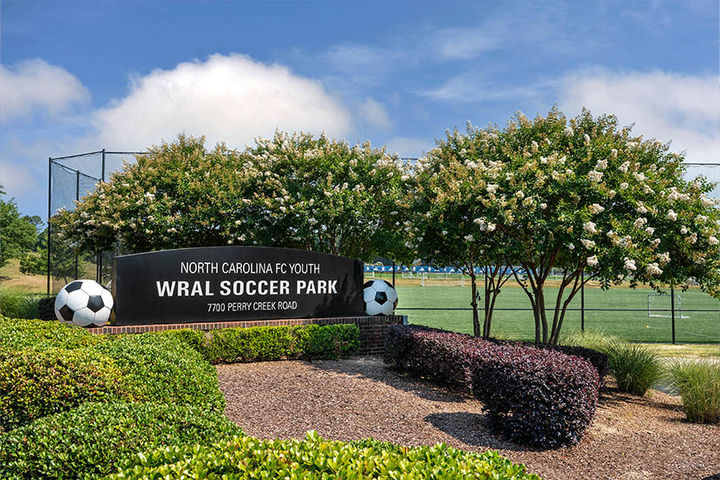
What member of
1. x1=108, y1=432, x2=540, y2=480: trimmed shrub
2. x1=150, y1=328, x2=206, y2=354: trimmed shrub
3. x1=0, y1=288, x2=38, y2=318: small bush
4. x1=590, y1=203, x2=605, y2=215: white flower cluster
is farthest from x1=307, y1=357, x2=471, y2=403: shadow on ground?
x1=0, y1=288, x2=38, y2=318: small bush

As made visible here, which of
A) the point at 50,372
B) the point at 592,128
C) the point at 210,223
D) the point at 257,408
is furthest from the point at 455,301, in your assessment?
the point at 50,372

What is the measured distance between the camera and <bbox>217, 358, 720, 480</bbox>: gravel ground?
5480 mm

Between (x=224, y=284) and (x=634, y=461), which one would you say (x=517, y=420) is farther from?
(x=224, y=284)

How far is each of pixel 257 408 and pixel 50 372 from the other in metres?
2.58

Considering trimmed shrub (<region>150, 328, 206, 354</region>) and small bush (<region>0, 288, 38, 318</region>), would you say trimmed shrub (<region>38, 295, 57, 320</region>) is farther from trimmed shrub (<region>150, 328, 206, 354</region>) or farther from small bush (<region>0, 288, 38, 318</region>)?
trimmed shrub (<region>150, 328, 206, 354</region>)

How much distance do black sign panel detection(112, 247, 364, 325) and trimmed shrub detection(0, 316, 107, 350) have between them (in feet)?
7.68

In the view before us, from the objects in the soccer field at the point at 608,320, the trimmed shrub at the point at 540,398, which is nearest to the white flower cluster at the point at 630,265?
the trimmed shrub at the point at 540,398

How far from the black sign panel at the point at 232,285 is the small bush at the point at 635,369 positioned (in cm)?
502

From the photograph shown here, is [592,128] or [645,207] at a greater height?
[592,128]

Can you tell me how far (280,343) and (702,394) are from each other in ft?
21.3

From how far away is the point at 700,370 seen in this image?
25.1 feet

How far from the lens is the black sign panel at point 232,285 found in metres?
9.67

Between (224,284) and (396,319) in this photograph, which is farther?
(396,319)

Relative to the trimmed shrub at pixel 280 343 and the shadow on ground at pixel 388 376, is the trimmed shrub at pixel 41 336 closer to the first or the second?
the trimmed shrub at pixel 280 343
